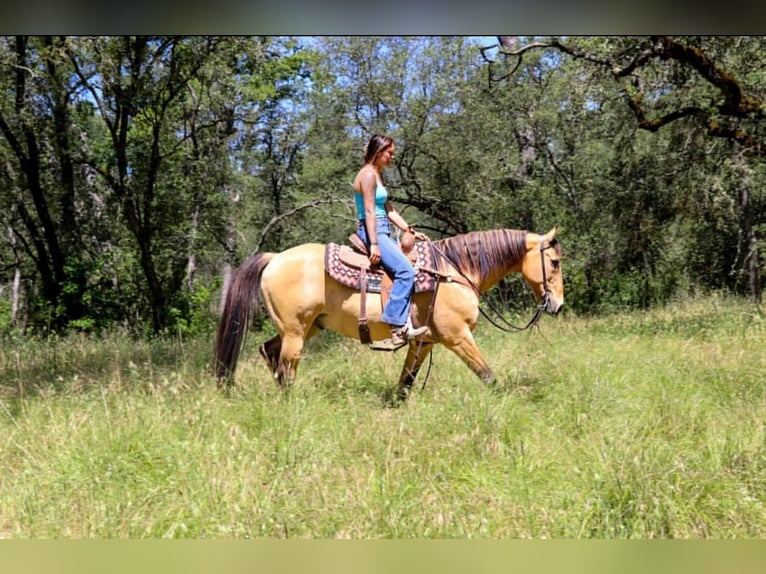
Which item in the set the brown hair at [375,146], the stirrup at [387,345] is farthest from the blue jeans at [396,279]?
the brown hair at [375,146]

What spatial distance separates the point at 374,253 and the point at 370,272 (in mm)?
213

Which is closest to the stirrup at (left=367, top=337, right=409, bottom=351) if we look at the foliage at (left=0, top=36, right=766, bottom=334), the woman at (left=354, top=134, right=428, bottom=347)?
the woman at (left=354, top=134, right=428, bottom=347)

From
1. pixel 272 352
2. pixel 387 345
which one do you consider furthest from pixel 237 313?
pixel 387 345

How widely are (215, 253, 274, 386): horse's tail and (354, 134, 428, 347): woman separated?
1.17m

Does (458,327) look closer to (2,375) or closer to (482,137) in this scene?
(2,375)

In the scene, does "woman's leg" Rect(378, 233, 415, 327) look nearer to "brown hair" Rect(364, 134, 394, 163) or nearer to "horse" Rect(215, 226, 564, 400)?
"horse" Rect(215, 226, 564, 400)

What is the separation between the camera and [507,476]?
3047 millimetres

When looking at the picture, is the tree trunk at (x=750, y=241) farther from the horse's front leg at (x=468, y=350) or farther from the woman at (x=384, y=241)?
the woman at (x=384, y=241)

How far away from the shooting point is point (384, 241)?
4312 mm

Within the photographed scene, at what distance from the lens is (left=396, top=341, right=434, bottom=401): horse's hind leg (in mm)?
4566

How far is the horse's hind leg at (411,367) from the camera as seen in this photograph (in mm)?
4566

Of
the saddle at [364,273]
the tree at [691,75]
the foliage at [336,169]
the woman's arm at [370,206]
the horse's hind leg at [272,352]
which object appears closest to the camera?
the woman's arm at [370,206]

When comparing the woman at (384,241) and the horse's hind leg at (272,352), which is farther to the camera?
the horse's hind leg at (272,352)
